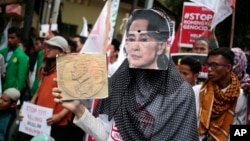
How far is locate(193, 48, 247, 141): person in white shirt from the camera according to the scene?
3.85 metres

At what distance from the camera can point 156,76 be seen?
2.70m

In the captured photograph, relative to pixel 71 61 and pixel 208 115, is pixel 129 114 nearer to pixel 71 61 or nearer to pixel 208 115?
pixel 71 61

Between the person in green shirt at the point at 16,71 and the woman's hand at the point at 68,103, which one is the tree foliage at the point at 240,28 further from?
the woman's hand at the point at 68,103

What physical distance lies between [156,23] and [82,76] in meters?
0.50

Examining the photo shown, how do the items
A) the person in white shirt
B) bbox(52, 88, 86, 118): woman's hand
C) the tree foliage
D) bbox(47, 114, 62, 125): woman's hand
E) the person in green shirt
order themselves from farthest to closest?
1. the tree foliage
2. the person in green shirt
3. bbox(47, 114, 62, 125): woman's hand
4. the person in white shirt
5. bbox(52, 88, 86, 118): woman's hand

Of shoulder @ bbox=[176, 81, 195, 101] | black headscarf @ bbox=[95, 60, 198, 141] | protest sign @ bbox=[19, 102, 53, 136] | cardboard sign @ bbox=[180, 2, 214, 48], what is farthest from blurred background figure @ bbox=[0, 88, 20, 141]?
cardboard sign @ bbox=[180, 2, 214, 48]

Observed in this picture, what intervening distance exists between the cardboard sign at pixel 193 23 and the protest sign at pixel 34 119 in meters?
3.49

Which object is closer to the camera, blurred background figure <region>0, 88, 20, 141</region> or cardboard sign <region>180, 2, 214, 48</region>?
blurred background figure <region>0, 88, 20, 141</region>

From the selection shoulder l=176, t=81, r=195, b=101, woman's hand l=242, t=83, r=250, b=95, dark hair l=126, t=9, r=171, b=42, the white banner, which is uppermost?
dark hair l=126, t=9, r=171, b=42

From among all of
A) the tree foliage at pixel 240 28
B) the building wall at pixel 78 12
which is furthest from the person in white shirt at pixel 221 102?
the building wall at pixel 78 12

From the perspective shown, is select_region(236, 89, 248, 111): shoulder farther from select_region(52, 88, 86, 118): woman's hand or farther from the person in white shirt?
select_region(52, 88, 86, 118): woman's hand

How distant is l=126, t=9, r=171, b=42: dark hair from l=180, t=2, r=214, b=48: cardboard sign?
496 centimetres

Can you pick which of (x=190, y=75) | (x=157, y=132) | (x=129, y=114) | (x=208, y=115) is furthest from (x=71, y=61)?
(x=190, y=75)

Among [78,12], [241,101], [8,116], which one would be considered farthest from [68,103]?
[78,12]
